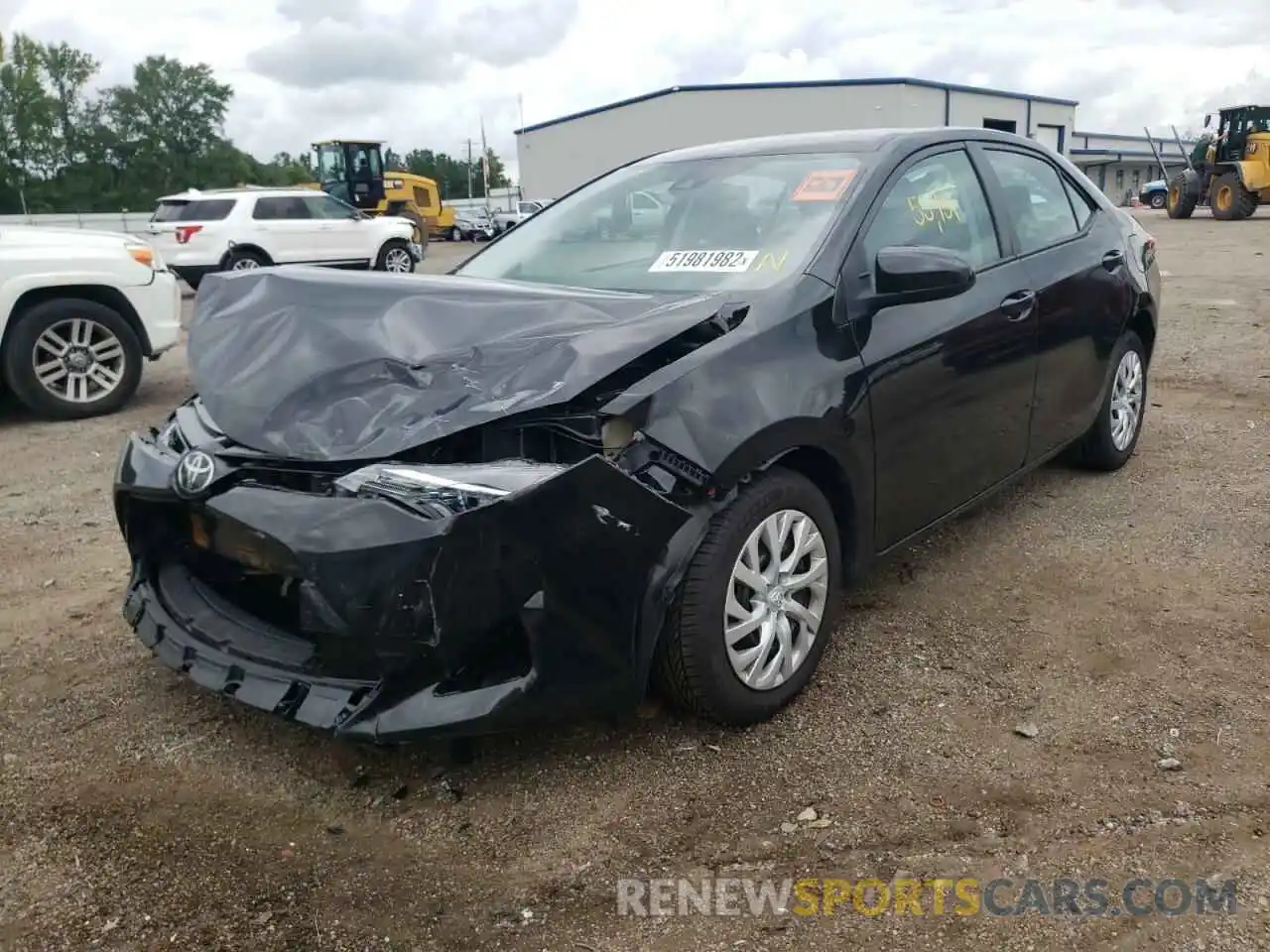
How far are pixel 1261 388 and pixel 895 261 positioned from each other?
490 centimetres

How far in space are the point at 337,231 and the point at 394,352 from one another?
51.4 ft

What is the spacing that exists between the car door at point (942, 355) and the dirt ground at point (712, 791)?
462mm

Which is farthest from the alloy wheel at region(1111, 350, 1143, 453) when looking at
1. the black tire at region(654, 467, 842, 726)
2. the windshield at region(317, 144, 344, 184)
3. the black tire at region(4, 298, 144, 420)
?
the windshield at region(317, 144, 344, 184)

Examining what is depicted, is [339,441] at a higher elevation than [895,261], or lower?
lower

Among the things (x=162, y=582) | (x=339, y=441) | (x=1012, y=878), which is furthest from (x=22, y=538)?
(x=1012, y=878)

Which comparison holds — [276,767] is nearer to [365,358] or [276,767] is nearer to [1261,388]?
[365,358]

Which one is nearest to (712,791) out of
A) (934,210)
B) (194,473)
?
(194,473)

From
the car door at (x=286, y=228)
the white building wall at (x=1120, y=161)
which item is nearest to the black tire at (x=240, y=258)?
the car door at (x=286, y=228)

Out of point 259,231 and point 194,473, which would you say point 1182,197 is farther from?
point 194,473

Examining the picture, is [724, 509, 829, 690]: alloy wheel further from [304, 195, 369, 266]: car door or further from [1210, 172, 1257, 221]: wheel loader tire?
[1210, 172, 1257, 221]: wheel loader tire

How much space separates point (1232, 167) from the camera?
86.5 feet

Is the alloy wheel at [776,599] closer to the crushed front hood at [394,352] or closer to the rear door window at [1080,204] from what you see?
the crushed front hood at [394,352]

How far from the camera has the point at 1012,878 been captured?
2.25 metres

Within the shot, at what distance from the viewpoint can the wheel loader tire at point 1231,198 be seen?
86.3 feet
